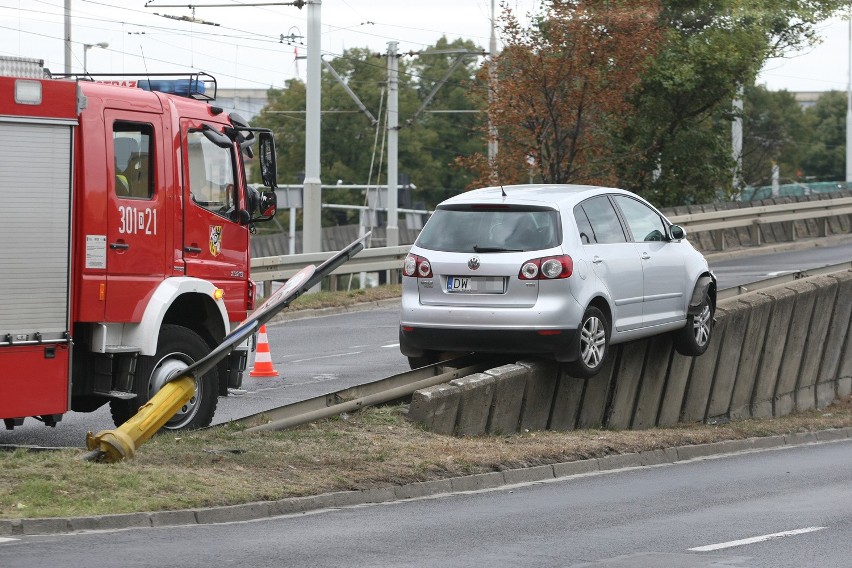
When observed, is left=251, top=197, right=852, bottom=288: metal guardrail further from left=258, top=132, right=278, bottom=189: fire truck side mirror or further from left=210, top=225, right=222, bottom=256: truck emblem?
left=210, top=225, right=222, bottom=256: truck emblem

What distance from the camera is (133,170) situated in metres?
11.9

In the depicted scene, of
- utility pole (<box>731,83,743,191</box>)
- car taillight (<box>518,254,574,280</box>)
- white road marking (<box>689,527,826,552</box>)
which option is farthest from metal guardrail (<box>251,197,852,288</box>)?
white road marking (<box>689,527,826,552</box>)

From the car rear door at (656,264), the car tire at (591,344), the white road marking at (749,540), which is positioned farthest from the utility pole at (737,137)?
the white road marking at (749,540)

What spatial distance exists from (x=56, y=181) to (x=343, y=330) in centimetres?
1140

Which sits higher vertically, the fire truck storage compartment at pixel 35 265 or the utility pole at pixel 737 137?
the utility pole at pixel 737 137

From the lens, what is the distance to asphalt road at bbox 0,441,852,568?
8.09m

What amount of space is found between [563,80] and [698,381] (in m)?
14.7

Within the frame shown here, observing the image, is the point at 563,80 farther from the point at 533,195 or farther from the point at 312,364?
the point at 533,195

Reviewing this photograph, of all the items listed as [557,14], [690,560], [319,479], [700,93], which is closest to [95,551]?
[319,479]

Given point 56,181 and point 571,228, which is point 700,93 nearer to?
point 571,228

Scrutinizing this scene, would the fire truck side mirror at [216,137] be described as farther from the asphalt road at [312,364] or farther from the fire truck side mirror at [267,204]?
the asphalt road at [312,364]

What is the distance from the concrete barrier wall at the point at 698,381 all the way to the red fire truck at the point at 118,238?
6.89 ft

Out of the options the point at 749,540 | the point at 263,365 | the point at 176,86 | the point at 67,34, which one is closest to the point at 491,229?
the point at 176,86

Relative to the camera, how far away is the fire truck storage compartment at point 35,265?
10773mm
